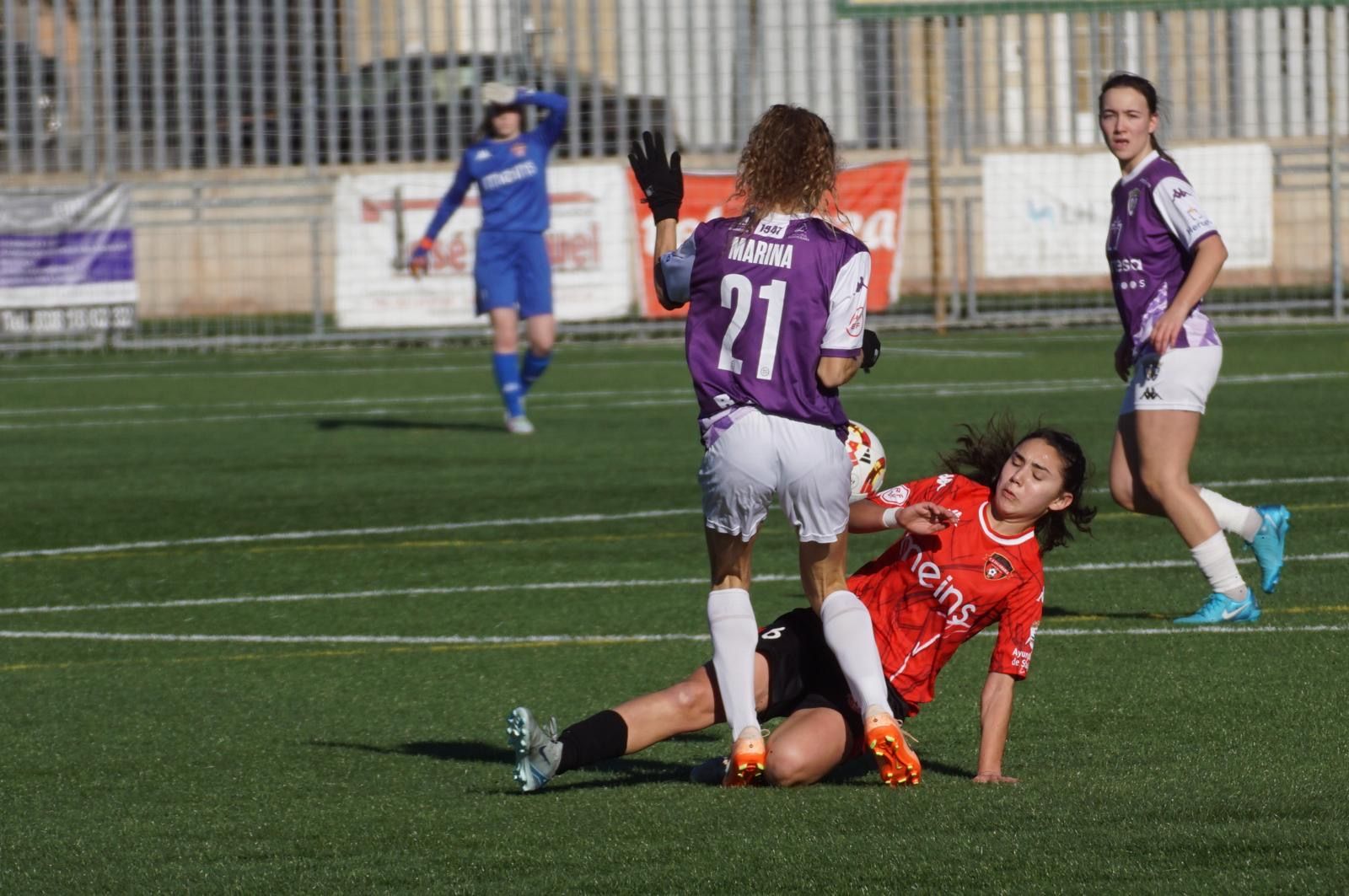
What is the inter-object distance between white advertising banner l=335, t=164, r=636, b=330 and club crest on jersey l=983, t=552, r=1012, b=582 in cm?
1680

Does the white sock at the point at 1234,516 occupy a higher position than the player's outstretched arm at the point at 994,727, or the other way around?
the white sock at the point at 1234,516

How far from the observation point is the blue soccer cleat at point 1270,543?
26.4 ft

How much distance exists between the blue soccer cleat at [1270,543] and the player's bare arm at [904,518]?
265 cm

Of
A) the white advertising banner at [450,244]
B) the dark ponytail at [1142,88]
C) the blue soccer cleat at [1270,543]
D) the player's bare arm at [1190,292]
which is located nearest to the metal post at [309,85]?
the white advertising banner at [450,244]

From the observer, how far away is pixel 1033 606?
5.74m

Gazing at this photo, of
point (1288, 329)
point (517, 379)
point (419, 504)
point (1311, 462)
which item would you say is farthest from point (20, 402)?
point (1288, 329)

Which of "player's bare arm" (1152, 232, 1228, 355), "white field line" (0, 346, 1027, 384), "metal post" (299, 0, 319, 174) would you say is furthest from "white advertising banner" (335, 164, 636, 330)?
"player's bare arm" (1152, 232, 1228, 355)

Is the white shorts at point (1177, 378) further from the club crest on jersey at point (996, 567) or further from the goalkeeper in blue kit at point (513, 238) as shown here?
the goalkeeper in blue kit at point (513, 238)

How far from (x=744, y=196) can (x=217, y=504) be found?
21.9 ft

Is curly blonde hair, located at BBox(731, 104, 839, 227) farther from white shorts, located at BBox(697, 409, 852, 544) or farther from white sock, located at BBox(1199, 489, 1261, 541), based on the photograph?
white sock, located at BBox(1199, 489, 1261, 541)

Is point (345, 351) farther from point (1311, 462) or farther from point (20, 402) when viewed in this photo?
point (1311, 462)

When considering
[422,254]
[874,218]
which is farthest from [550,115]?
[874,218]

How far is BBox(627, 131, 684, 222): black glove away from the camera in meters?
5.90

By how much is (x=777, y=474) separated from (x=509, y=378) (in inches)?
372
